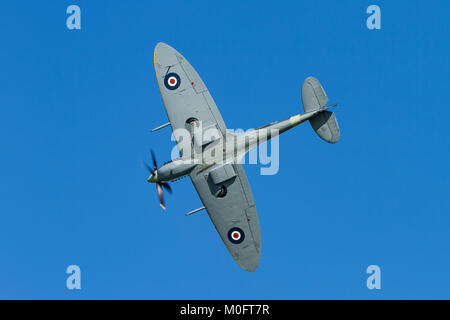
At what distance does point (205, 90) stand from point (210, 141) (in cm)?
273

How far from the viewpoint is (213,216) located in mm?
32875

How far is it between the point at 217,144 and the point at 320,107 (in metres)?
5.33

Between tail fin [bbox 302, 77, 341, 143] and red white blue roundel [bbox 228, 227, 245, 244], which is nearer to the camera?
tail fin [bbox 302, 77, 341, 143]

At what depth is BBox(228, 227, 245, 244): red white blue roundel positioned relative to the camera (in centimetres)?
3294

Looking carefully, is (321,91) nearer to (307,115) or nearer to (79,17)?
(307,115)

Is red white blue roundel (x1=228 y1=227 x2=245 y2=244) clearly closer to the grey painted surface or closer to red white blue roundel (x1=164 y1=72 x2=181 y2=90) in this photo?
the grey painted surface

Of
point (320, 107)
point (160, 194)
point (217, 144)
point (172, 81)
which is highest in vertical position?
point (172, 81)

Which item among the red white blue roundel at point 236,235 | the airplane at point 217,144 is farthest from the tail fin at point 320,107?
the red white blue roundel at point 236,235

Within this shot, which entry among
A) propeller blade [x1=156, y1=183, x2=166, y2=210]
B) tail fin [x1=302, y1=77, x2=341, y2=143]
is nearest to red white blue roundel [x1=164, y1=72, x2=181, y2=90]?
propeller blade [x1=156, y1=183, x2=166, y2=210]

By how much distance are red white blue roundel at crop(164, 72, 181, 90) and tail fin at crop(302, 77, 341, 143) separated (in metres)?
6.35

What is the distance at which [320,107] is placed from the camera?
1261 inches

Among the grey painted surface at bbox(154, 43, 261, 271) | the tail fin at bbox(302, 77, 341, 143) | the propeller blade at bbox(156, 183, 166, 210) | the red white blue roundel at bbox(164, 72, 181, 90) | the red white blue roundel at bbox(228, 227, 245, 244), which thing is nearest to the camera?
the tail fin at bbox(302, 77, 341, 143)

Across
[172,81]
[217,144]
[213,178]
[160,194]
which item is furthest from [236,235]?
[172,81]

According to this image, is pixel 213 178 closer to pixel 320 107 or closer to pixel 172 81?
pixel 172 81
